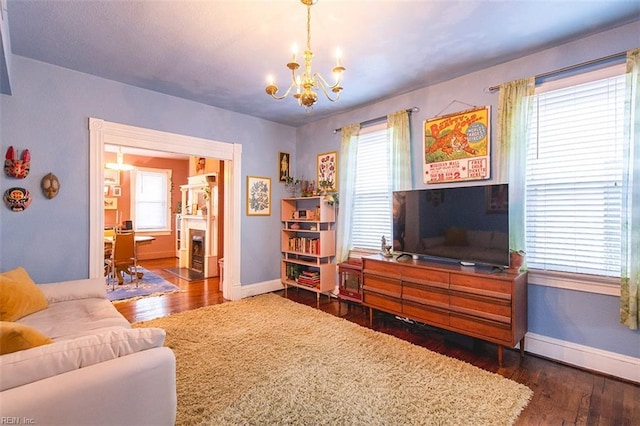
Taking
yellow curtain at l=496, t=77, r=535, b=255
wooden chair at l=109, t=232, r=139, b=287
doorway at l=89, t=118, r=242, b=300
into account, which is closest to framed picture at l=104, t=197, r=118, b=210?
wooden chair at l=109, t=232, r=139, b=287

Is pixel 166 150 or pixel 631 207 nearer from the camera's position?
pixel 631 207

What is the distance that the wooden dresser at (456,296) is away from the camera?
2512 millimetres

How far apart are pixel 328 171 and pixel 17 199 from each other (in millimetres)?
3656

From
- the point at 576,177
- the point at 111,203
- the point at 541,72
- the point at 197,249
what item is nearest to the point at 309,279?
the point at 197,249

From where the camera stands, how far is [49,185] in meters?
3.06

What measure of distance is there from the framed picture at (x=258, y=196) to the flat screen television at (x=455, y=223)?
2265mm

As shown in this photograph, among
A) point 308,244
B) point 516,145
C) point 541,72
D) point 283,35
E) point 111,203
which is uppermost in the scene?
point 283,35

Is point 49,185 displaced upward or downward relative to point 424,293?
upward

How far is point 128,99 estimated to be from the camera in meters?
3.60

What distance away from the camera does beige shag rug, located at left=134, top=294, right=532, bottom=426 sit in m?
1.90

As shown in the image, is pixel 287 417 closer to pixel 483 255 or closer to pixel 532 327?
pixel 483 255

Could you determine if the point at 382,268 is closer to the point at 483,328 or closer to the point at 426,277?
the point at 426,277

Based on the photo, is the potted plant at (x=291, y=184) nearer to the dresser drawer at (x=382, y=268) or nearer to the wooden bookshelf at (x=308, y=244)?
the wooden bookshelf at (x=308, y=244)

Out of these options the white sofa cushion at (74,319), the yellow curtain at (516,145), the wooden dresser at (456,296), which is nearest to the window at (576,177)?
the yellow curtain at (516,145)
